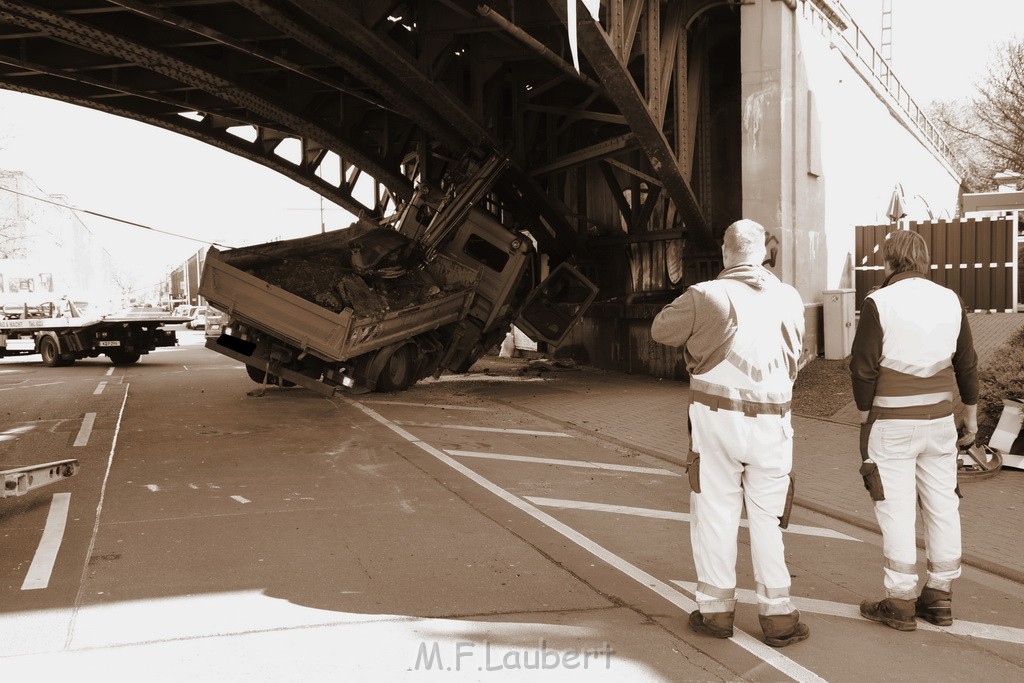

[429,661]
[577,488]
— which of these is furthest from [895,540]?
[577,488]

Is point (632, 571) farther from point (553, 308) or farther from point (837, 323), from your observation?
point (553, 308)

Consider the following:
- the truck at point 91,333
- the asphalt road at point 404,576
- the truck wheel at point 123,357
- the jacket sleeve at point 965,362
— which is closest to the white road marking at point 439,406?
the asphalt road at point 404,576

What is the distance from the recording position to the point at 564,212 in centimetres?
1881

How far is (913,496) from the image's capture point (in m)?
4.45

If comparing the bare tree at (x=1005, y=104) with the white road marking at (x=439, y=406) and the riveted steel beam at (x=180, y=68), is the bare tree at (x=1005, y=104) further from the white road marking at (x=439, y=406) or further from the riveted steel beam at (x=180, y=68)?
the white road marking at (x=439, y=406)

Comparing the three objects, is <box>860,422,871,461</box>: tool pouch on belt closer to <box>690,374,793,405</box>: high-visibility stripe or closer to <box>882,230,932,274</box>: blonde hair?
<box>690,374,793,405</box>: high-visibility stripe

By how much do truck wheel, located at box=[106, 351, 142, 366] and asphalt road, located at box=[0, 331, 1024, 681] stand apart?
1322cm

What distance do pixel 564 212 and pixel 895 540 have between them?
14.9 meters

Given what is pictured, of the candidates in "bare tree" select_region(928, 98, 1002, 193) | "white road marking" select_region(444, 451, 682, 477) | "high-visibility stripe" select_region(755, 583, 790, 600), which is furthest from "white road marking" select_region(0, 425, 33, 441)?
"bare tree" select_region(928, 98, 1002, 193)

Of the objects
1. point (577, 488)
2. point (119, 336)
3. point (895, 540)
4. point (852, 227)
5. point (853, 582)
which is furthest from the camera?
point (119, 336)

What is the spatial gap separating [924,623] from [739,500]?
1.24 m

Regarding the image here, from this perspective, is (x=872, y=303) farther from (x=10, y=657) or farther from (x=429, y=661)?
(x=10, y=657)

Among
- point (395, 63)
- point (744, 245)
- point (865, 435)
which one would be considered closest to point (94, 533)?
point (744, 245)

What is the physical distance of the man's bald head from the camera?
14.3 feet
